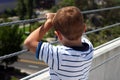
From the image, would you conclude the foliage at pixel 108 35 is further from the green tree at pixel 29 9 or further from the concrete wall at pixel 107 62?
the green tree at pixel 29 9

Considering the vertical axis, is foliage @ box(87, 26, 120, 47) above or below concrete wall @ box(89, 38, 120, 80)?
below

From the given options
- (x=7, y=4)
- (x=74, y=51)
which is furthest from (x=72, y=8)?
(x=7, y=4)

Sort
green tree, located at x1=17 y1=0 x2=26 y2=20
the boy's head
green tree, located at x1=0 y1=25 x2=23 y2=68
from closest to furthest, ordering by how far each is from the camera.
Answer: the boy's head < green tree, located at x1=0 y1=25 x2=23 y2=68 < green tree, located at x1=17 y1=0 x2=26 y2=20

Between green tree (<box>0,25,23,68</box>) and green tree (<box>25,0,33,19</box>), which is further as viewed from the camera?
green tree (<box>25,0,33,19</box>)

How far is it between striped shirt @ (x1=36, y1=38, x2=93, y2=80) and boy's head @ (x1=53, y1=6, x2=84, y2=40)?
105 mm

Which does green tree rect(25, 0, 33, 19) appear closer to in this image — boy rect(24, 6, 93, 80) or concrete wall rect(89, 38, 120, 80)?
concrete wall rect(89, 38, 120, 80)

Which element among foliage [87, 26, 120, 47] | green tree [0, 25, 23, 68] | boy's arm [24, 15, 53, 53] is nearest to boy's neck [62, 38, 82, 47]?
boy's arm [24, 15, 53, 53]

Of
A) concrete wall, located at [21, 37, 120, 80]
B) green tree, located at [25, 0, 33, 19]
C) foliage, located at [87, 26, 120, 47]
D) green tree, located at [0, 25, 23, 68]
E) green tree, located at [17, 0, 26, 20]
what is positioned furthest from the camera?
green tree, located at [25, 0, 33, 19]

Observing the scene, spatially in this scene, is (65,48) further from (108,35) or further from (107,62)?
(108,35)

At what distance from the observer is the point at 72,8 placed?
1952 millimetres

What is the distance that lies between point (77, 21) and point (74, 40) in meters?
0.12

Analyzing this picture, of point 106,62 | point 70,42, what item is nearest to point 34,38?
point 70,42

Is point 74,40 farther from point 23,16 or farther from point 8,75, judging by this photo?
point 23,16

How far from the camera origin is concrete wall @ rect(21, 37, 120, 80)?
12.3 ft
